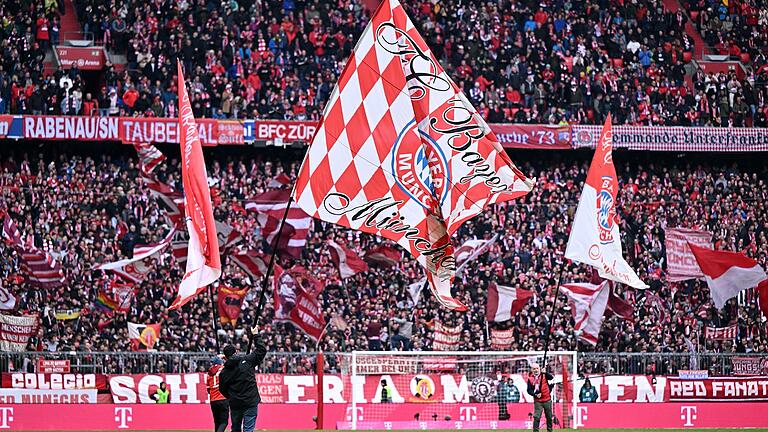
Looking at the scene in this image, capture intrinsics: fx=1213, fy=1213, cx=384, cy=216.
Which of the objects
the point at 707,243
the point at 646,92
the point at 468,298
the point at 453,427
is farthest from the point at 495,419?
the point at 646,92

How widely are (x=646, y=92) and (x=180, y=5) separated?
17.4 metres

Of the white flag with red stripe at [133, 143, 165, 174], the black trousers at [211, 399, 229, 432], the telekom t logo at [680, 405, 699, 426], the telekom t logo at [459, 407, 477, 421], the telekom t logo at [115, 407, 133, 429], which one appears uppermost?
the white flag with red stripe at [133, 143, 165, 174]

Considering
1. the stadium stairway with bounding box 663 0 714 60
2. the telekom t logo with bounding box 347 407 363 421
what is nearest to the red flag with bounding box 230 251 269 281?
the telekom t logo with bounding box 347 407 363 421

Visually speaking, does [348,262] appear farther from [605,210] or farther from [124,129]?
[605,210]

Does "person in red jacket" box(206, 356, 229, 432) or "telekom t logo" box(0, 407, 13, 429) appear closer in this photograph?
"person in red jacket" box(206, 356, 229, 432)

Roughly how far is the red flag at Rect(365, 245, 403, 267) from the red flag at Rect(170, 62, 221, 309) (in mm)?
17703

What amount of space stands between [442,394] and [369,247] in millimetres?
10401

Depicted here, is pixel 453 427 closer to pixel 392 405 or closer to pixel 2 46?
pixel 392 405

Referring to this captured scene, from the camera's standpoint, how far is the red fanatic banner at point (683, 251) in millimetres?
35844

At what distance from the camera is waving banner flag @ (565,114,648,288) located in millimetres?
23594

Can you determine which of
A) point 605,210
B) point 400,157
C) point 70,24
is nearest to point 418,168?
point 400,157

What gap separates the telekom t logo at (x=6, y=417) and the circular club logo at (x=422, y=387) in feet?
29.4

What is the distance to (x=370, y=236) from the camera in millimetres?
38812

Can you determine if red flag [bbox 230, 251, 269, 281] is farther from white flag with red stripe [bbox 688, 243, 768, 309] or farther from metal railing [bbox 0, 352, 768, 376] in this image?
white flag with red stripe [bbox 688, 243, 768, 309]
